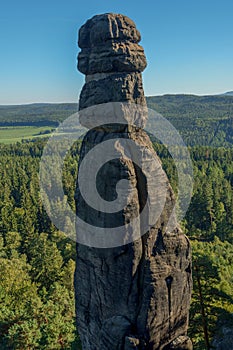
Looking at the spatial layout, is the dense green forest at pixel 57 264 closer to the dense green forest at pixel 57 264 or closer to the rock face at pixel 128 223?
the dense green forest at pixel 57 264

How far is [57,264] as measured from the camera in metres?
39.8

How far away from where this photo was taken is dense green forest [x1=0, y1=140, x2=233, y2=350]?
18.2 metres

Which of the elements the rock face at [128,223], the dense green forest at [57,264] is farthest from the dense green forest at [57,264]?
the rock face at [128,223]

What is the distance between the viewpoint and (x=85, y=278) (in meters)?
13.6

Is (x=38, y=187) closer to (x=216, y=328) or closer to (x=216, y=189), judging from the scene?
(x=216, y=189)

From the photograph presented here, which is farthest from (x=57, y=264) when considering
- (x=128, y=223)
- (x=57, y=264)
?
(x=128, y=223)

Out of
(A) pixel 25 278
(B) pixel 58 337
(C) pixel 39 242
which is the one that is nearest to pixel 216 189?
(C) pixel 39 242

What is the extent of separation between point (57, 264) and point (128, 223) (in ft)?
98.5

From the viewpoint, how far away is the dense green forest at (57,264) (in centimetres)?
1825

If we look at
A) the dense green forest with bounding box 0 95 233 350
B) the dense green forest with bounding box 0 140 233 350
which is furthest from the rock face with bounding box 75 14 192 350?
the dense green forest with bounding box 0 140 233 350

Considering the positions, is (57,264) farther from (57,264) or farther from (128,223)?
(128,223)

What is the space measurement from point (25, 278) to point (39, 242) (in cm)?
1156

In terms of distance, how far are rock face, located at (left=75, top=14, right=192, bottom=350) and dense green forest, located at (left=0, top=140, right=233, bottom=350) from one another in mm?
5192

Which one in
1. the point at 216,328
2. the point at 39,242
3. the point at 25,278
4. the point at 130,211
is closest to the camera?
the point at 130,211
